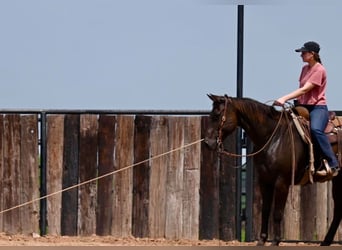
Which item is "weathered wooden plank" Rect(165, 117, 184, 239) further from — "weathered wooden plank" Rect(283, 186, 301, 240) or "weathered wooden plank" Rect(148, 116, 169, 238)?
"weathered wooden plank" Rect(283, 186, 301, 240)

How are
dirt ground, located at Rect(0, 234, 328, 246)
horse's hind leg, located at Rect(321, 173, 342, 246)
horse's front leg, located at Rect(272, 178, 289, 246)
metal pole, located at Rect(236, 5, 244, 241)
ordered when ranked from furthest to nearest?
metal pole, located at Rect(236, 5, 244, 241) → dirt ground, located at Rect(0, 234, 328, 246) → horse's hind leg, located at Rect(321, 173, 342, 246) → horse's front leg, located at Rect(272, 178, 289, 246)

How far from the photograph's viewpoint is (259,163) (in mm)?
9422

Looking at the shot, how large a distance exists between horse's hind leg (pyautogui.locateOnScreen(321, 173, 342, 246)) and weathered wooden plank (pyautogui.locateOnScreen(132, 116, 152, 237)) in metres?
2.39

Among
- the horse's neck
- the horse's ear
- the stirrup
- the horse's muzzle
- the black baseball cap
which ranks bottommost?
the stirrup

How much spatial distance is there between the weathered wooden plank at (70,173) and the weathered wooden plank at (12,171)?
0.60 m

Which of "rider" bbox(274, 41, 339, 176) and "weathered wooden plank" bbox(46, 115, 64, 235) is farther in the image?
"weathered wooden plank" bbox(46, 115, 64, 235)

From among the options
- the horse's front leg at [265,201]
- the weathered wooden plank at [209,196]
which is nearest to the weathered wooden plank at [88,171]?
the weathered wooden plank at [209,196]

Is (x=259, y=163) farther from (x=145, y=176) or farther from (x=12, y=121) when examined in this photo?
(x=12, y=121)

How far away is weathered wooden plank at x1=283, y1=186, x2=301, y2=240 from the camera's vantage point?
1115 cm

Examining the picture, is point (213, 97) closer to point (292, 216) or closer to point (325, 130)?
point (325, 130)

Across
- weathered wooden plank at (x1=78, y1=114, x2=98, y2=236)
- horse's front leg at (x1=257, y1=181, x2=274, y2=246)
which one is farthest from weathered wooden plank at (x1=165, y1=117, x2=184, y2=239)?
horse's front leg at (x1=257, y1=181, x2=274, y2=246)

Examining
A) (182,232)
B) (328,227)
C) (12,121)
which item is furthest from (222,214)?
(12,121)

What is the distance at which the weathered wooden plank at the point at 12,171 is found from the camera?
37.1 ft

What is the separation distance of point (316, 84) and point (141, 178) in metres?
2.93
